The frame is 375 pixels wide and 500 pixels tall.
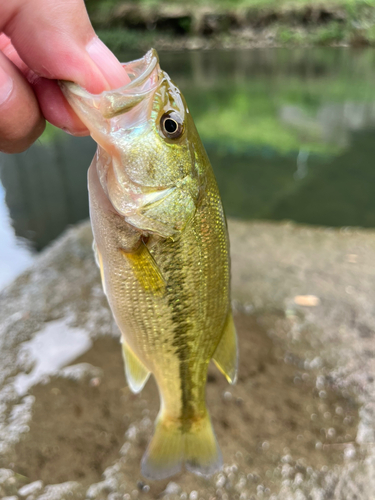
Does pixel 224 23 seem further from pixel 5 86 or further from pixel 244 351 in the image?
pixel 5 86

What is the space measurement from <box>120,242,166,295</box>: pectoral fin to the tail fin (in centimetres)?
67

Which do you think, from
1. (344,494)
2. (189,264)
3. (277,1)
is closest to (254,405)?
(344,494)

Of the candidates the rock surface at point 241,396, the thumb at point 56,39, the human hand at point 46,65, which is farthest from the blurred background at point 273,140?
the rock surface at point 241,396

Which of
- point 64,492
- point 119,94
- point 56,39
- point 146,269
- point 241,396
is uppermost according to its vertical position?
point 56,39

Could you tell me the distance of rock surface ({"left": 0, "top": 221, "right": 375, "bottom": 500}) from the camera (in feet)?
6.50

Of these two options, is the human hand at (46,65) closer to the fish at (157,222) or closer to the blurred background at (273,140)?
the fish at (157,222)

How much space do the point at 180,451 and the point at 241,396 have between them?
1.07 m

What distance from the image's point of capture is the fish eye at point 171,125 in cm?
106

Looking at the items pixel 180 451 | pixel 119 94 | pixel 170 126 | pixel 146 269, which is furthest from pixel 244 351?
pixel 119 94

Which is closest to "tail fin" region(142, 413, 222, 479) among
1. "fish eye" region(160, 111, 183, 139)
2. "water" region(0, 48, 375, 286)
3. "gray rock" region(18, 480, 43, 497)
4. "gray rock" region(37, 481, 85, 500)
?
"gray rock" region(37, 481, 85, 500)

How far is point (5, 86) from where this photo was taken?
94 cm

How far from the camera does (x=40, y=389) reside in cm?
253

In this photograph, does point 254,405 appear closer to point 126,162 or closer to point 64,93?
point 126,162

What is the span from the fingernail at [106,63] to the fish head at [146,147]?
0.13 feet
